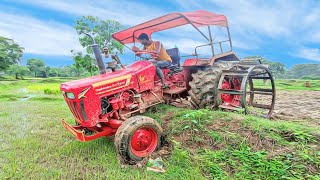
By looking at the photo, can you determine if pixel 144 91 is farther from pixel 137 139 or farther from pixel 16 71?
pixel 16 71

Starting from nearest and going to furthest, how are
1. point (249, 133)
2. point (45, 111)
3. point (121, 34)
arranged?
point (249, 133), point (121, 34), point (45, 111)

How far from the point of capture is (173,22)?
216 inches

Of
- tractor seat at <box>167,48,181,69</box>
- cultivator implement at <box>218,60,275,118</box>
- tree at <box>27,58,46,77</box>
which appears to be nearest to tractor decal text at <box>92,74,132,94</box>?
cultivator implement at <box>218,60,275,118</box>

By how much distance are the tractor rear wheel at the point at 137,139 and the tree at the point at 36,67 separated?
50.3 meters

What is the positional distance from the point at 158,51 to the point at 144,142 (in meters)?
2.40

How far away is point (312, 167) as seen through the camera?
296 cm

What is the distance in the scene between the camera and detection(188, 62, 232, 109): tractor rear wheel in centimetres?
495

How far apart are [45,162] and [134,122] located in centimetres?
165

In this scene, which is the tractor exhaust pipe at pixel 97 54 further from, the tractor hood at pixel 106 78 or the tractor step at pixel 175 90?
the tractor step at pixel 175 90

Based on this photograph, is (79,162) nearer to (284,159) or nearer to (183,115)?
(183,115)

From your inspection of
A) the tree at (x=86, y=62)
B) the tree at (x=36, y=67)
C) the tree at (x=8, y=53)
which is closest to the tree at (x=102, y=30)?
the tree at (x=86, y=62)

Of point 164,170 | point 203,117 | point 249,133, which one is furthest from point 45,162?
point 249,133

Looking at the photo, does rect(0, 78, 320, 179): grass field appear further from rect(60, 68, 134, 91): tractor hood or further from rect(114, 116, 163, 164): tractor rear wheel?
rect(60, 68, 134, 91): tractor hood

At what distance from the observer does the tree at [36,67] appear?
4791 cm
